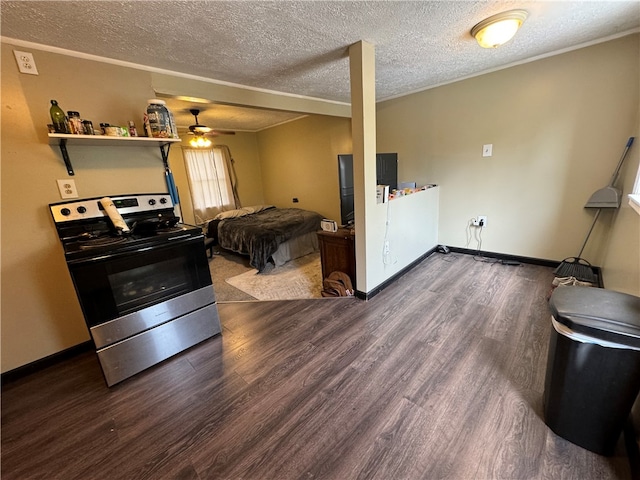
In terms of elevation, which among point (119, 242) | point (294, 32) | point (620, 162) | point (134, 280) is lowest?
point (134, 280)

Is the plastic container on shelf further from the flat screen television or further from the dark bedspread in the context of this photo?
the dark bedspread

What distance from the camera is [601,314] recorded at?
1.06 metres

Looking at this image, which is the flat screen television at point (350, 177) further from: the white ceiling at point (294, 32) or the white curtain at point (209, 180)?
the white curtain at point (209, 180)

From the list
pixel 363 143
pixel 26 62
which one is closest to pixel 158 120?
pixel 26 62

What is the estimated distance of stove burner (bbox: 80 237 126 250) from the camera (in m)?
1.59

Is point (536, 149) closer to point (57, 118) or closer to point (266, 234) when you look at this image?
point (266, 234)

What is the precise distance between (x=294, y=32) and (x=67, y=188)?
6.45ft

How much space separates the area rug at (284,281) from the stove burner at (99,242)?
1.47 meters

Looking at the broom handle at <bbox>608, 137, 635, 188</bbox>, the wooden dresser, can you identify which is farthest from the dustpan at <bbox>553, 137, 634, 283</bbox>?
the wooden dresser

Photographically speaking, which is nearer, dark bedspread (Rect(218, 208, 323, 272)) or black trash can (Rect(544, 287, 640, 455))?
black trash can (Rect(544, 287, 640, 455))

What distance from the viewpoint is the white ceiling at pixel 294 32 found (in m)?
1.51

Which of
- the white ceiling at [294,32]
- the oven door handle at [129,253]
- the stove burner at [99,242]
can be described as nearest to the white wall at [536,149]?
the white ceiling at [294,32]

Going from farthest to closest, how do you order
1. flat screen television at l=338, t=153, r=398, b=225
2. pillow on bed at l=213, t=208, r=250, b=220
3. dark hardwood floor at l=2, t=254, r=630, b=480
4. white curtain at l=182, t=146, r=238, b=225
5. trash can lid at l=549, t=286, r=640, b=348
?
white curtain at l=182, t=146, r=238, b=225, pillow on bed at l=213, t=208, r=250, b=220, flat screen television at l=338, t=153, r=398, b=225, dark hardwood floor at l=2, t=254, r=630, b=480, trash can lid at l=549, t=286, r=640, b=348

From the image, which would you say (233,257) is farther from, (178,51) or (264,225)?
(178,51)
